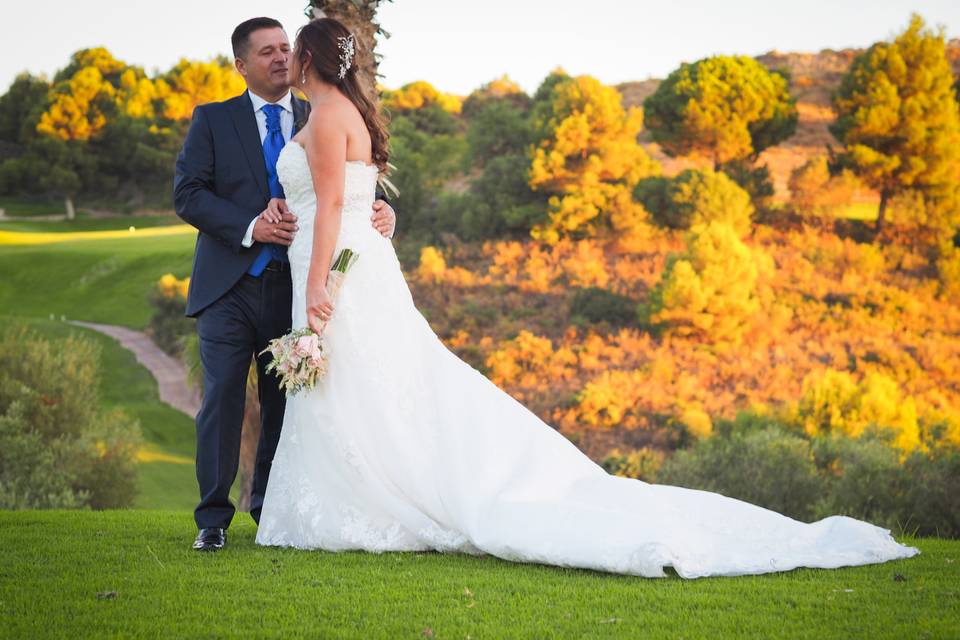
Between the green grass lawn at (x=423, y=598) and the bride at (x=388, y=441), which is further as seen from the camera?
the bride at (x=388, y=441)

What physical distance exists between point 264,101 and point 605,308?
923 inches

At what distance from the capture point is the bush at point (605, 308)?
1096 inches

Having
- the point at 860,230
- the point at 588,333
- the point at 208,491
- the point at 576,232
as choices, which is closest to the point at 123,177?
the point at 576,232

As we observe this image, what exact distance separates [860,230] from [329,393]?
99.5ft

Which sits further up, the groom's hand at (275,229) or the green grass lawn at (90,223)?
the groom's hand at (275,229)

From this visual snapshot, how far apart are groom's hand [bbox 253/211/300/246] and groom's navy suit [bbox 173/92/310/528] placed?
8cm

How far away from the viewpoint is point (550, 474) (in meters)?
4.50

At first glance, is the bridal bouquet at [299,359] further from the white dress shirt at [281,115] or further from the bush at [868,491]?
the bush at [868,491]

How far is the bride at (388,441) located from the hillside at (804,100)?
30.1 m

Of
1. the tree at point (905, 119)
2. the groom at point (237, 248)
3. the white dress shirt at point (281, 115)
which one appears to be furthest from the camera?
the tree at point (905, 119)

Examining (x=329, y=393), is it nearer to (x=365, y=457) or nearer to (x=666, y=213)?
(x=365, y=457)

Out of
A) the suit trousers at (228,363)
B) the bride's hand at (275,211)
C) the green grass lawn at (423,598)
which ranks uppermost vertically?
the bride's hand at (275,211)

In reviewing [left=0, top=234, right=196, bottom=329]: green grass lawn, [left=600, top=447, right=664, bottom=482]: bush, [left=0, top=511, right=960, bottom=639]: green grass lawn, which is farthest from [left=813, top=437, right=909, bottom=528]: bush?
[left=0, top=234, right=196, bottom=329]: green grass lawn

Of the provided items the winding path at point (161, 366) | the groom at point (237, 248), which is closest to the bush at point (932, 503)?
the groom at point (237, 248)
